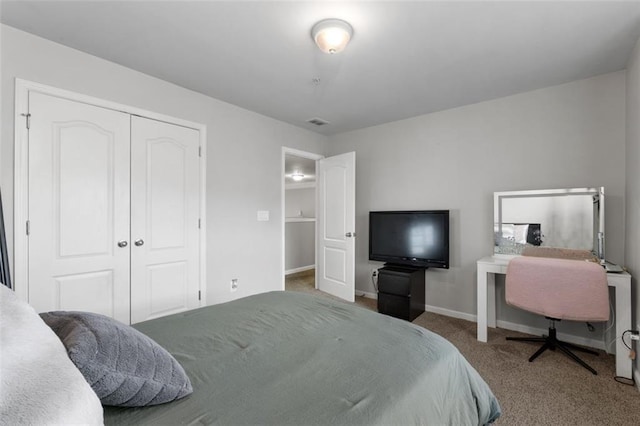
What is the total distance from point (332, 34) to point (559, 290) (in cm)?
256

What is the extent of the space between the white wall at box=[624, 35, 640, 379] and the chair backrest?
0.25 meters

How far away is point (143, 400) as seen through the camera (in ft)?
2.85

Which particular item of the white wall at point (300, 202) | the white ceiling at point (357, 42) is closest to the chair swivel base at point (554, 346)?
the white ceiling at point (357, 42)

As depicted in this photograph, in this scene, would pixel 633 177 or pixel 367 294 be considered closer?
pixel 633 177

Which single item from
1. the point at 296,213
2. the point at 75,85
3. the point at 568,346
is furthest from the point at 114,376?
the point at 296,213

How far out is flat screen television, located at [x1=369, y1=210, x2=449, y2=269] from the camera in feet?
11.2

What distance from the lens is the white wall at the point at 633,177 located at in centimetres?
212

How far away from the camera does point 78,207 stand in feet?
7.58

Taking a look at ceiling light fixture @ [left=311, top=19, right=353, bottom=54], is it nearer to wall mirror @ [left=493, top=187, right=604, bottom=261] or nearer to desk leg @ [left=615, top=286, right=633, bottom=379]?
wall mirror @ [left=493, top=187, right=604, bottom=261]

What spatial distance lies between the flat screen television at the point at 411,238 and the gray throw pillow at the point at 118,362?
121 inches

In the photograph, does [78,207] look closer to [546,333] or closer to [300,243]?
[546,333]

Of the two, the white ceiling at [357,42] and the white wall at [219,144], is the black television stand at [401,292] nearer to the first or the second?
the white wall at [219,144]

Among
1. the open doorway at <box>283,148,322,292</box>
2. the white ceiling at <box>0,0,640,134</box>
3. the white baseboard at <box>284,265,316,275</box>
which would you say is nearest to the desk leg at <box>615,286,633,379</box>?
the white ceiling at <box>0,0,640,134</box>

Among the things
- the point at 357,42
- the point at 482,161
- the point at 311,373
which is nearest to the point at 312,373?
the point at 311,373
